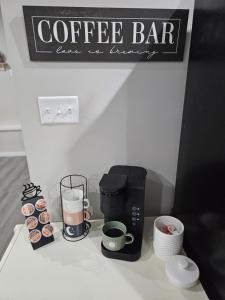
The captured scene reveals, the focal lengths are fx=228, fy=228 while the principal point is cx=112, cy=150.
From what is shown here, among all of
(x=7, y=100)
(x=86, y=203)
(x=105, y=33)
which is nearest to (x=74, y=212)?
(x=86, y=203)

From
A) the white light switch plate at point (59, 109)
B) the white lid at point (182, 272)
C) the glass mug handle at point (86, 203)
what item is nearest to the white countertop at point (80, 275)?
the white lid at point (182, 272)

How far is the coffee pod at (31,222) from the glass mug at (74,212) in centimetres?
11

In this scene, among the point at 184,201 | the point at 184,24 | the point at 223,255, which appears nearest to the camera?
the point at 223,255

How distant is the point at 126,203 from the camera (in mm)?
797

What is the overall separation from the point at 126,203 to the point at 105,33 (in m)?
0.57

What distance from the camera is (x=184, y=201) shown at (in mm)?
854

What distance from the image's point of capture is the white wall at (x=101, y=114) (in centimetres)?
77

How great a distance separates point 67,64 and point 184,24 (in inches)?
16.1

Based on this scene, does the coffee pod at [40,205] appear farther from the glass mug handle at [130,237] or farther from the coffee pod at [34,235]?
the glass mug handle at [130,237]

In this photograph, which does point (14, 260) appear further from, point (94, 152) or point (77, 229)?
point (94, 152)

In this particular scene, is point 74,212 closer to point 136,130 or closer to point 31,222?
point 31,222

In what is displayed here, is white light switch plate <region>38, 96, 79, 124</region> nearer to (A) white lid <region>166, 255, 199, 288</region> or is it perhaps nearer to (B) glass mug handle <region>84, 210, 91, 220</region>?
(B) glass mug handle <region>84, 210, 91, 220</region>

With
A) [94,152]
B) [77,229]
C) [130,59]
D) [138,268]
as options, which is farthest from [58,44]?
[138,268]

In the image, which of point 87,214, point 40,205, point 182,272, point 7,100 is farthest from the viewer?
point 7,100
